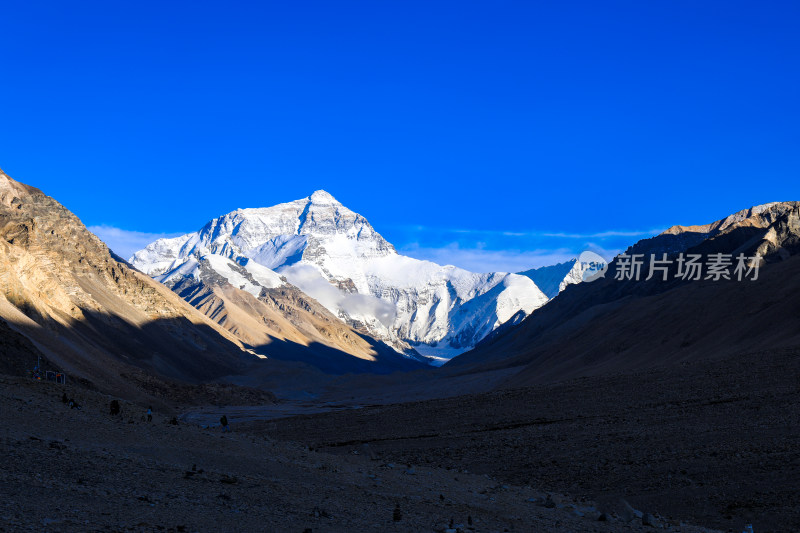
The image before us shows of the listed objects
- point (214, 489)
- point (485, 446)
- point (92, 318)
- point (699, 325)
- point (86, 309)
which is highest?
point (699, 325)

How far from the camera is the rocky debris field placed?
1290 cm

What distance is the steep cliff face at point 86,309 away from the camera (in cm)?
7812

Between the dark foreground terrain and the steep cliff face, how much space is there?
3660 centimetres

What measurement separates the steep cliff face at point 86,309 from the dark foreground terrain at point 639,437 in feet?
120

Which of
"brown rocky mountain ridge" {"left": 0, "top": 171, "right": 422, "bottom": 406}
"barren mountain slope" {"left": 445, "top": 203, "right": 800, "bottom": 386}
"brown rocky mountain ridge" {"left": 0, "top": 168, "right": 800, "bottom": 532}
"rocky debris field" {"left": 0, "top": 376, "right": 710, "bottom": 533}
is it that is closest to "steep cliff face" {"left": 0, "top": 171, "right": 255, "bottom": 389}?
"brown rocky mountain ridge" {"left": 0, "top": 171, "right": 422, "bottom": 406}

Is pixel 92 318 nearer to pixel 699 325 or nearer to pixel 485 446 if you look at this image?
pixel 699 325

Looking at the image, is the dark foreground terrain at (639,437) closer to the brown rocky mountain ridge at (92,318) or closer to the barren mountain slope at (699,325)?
the barren mountain slope at (699,325)

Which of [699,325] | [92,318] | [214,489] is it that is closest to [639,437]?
[214,489]

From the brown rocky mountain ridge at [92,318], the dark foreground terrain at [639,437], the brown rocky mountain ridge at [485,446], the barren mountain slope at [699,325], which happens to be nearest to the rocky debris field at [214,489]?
the brown rocky mountain ridge at [485,446]

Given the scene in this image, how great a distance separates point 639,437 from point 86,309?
330 feet

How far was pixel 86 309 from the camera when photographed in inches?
4478

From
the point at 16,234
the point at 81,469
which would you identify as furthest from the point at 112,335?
the point at 81,469

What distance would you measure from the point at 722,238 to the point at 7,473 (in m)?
133

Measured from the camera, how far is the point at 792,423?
28000 mm
